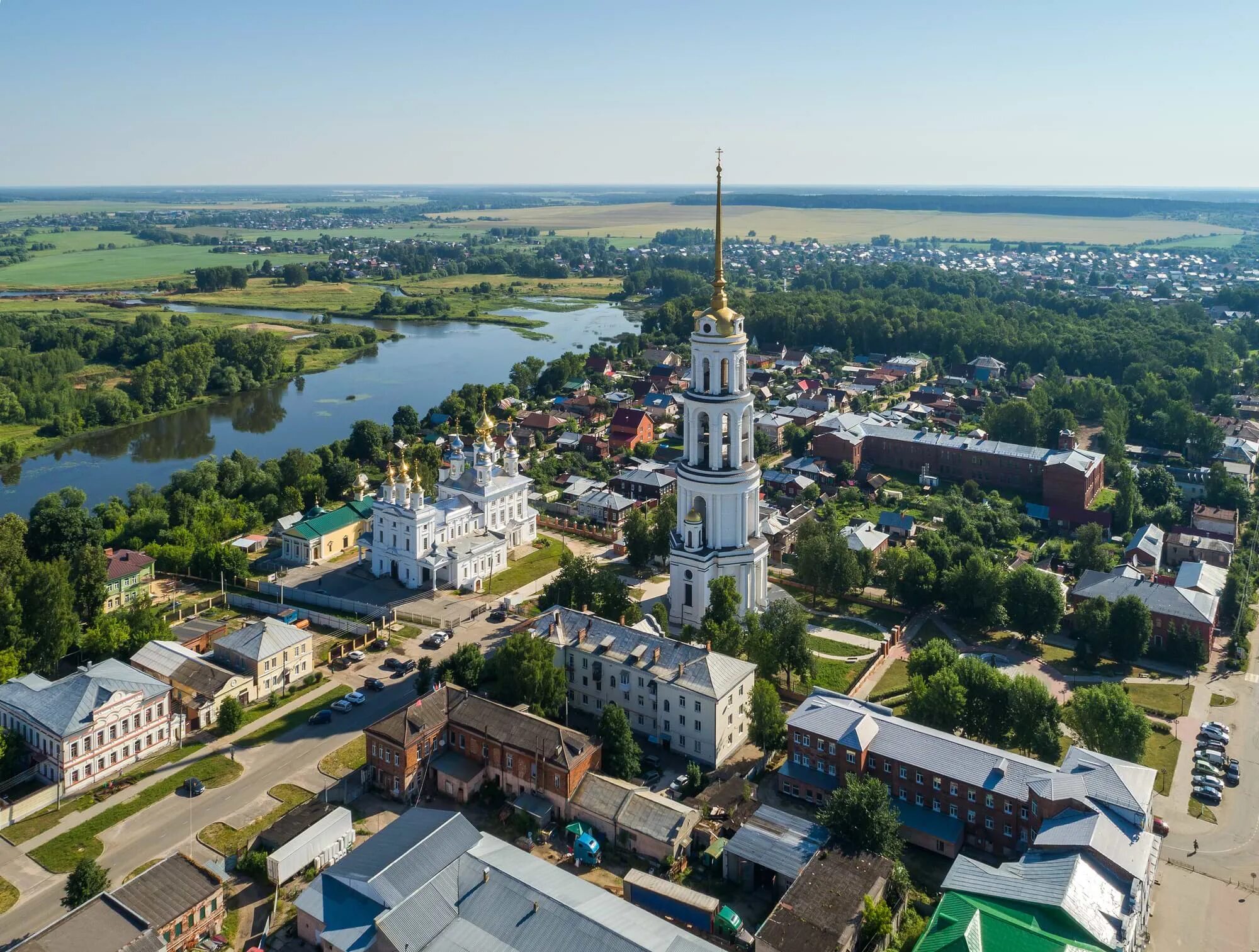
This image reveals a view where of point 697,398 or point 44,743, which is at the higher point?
point 697,398

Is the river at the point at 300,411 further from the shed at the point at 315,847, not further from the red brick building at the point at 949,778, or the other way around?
the red brick building at the point at 949,778

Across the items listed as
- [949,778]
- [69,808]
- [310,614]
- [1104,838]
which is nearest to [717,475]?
[949,778]

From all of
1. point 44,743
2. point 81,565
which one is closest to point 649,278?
point 81,565

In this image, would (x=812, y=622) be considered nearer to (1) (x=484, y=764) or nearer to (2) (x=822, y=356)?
(1) (x=484, y=764)

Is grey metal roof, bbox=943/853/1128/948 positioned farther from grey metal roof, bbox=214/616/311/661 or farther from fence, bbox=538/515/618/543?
fence, bbox=538/515/618/543

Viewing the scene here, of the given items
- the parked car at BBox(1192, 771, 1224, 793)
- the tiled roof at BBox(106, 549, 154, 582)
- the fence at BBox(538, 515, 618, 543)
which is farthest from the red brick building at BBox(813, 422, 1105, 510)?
the tiled roof at BBox(106, 549, 154, 582)

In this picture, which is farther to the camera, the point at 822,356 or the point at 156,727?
the point at 822,356

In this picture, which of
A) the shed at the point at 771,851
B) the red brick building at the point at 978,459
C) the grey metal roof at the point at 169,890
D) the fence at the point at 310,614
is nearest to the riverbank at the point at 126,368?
the fence at the point at 310,614
